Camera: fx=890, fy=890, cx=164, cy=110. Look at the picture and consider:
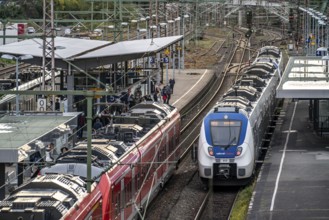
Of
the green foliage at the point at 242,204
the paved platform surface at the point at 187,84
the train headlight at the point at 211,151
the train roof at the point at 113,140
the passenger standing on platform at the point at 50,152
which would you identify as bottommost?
the paved platform surface at the point at 187,84

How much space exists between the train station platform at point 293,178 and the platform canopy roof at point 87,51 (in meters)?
6.79

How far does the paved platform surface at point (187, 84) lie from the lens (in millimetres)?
48656

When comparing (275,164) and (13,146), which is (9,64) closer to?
(275,164)

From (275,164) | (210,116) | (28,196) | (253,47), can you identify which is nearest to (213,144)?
(210,116)

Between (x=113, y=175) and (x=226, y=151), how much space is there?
7723 millimetres

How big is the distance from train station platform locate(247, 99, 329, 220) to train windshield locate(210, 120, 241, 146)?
1432 mm

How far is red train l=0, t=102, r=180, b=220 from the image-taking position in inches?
588

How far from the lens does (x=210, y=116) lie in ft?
86.7

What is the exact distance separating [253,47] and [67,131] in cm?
5450

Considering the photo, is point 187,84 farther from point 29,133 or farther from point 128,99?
point 29,133

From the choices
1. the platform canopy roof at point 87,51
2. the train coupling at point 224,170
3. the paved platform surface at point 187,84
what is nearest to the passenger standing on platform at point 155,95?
the paved platform surface at point 187,84

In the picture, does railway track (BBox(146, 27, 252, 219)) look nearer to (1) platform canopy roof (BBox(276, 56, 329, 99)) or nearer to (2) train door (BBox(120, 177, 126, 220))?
(2) train door (BBox(120, 177, 126, 220))

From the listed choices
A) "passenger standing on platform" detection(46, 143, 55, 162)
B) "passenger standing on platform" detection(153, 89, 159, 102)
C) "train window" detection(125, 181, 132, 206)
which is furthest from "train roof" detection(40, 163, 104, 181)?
"passenger standing on platform" detection(153, 89, 159, 102)

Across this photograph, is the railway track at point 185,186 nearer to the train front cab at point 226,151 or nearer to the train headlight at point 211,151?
the train front cab at point 226,151
